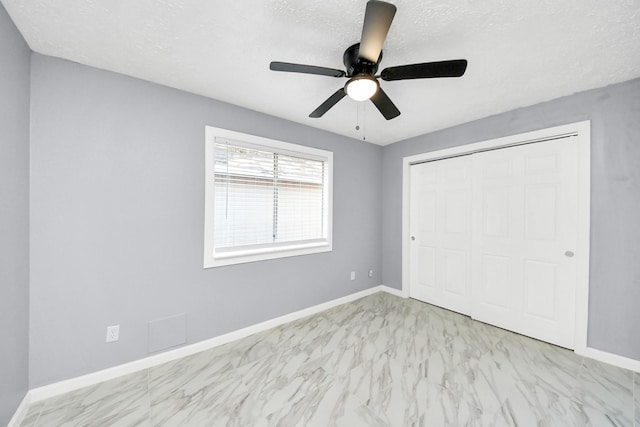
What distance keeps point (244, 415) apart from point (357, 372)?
35.7 inches

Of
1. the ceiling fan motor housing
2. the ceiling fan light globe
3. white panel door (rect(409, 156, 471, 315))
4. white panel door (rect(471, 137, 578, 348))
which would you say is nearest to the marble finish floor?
white panel door (rect(471, 137, 578, 348))

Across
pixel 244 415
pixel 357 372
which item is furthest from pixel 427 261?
pixel 244 415

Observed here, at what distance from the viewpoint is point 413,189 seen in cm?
364

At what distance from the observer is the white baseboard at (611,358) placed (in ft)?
6.51

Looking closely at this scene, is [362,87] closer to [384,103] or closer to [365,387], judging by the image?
[384,103]

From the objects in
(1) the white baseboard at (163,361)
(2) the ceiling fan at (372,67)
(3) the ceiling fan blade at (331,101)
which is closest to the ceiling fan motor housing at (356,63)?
(2) the ceiling fan at (372,67)

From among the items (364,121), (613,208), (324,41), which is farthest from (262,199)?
(613,208)

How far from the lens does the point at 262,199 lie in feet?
9.09

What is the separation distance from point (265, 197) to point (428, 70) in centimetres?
202

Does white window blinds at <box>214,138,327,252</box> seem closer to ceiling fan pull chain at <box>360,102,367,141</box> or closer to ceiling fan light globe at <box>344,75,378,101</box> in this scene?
ceiling fan pull chain at <box>360,102,367,141</box>

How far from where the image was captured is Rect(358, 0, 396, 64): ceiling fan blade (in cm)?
103

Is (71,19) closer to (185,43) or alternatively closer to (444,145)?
(185,43)

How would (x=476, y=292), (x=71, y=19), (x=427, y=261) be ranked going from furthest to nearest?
1. (x=427, y=261)
2. (x=476, y=292)
3. (x=71, y=19)

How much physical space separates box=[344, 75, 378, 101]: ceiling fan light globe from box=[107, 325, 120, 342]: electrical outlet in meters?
2.53
